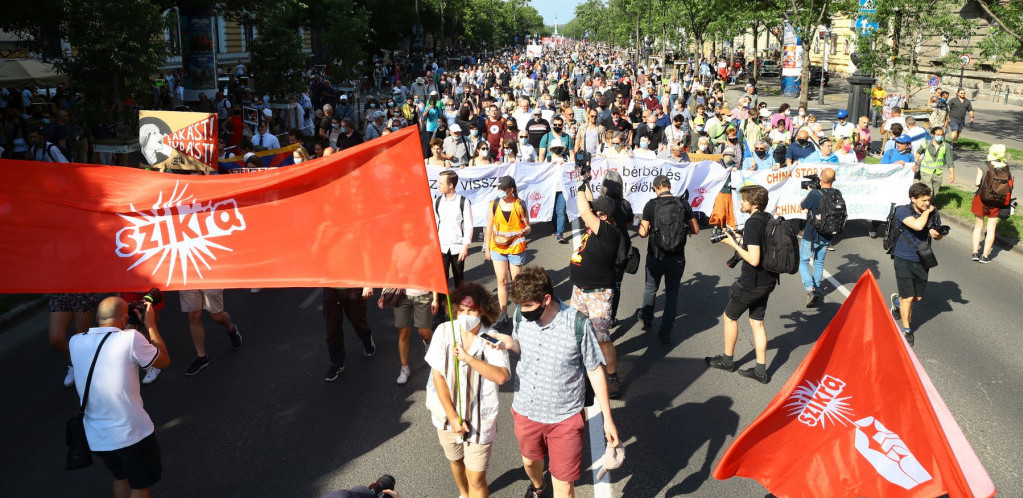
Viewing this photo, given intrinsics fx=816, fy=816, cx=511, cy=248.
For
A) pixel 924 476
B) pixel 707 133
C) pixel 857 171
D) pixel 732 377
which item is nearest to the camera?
pixel 924 476

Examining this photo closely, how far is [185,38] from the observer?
24312mm

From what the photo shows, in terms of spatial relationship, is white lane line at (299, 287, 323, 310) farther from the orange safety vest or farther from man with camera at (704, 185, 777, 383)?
man with camera at (704, 185, 777, 383)

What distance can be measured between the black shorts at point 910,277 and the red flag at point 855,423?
3.99m

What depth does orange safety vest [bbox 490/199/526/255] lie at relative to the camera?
8023mm

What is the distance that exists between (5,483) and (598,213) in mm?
4678

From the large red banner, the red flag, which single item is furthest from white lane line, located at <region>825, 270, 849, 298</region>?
the large red banner

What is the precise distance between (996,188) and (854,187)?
2142 millimetres

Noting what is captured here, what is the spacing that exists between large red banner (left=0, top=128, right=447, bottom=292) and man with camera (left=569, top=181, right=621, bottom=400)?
226 cm

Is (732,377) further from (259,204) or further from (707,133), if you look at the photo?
(707,133)

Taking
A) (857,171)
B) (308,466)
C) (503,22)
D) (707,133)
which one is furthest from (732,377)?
(503,22)

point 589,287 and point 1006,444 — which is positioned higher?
point 589,287

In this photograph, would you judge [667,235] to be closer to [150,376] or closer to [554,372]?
[554,372]

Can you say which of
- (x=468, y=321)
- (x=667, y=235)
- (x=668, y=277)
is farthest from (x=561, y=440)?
(x=668, y=277)

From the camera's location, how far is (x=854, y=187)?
479 inches
